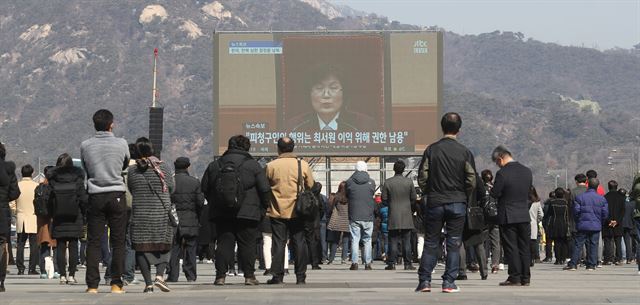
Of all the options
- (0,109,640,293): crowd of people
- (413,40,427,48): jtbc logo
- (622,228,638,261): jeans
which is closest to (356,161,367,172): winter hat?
(0,109,640,293): crowd of people

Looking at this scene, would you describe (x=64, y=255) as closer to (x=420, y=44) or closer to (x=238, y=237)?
(x=238, y=237)

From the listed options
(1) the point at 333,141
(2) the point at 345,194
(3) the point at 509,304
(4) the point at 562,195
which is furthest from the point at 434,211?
(1) the point at 333,141

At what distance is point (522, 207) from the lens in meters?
18.9

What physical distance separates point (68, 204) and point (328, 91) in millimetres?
32437

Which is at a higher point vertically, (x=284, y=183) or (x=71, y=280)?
(x=284, y=183)

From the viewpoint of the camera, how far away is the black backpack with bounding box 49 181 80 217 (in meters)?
19.4

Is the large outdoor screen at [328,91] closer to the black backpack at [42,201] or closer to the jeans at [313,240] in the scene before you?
the jeans at [313,240]

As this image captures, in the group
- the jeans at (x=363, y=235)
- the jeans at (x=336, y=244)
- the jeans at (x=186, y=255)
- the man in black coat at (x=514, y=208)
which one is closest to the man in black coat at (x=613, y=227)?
the jeans at (x=336, y=244)

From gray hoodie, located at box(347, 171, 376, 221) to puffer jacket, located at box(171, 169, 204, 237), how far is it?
539cm

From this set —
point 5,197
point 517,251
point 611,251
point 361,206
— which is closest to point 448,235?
point 517,251

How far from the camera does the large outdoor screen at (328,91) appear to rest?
5062 cm

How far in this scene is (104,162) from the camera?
1636 cm

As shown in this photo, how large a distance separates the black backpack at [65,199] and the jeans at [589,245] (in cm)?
917

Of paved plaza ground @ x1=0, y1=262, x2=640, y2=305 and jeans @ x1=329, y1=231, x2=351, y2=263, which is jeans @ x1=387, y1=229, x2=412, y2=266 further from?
jeans @ x1=329, y1=231, x2=351, y2=263
